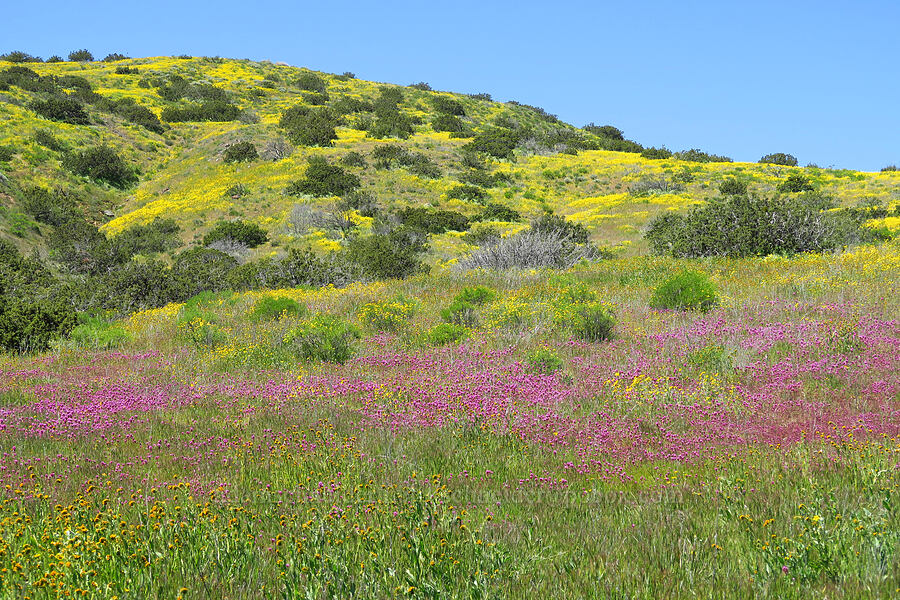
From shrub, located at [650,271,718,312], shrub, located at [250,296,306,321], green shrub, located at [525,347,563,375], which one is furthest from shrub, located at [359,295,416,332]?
shrub, located at [650,271,718,312]

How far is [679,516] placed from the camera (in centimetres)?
390

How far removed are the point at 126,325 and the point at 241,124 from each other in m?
40.1

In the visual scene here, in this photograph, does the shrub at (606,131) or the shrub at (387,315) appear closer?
the shrub at (387,315)

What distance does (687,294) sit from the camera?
10.6m

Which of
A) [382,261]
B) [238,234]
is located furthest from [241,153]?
[382,261]

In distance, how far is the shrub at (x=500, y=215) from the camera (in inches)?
1207

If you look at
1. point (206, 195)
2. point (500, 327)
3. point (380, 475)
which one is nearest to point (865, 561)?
point (380, 475)

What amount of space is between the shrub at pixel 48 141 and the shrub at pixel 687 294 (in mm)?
38783

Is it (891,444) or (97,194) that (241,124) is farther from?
(891,444)

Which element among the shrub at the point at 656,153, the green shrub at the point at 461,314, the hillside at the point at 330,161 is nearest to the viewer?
the green shrub at the point at 461,314

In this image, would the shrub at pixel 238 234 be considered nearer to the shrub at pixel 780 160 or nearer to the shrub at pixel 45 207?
the shrub at pixel 45 207

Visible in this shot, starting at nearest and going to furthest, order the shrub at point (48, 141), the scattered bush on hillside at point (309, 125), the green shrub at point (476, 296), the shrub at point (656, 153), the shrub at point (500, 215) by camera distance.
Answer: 1. the green shrub at point (476, 296)
2. the shrub at point (500, 215)
3. the shrub at point (48, 141)
4. the scattered bush on hillside at point (309, 125)
5. the shrub at point (656, 153)

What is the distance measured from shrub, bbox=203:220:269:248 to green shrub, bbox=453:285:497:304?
1700cm

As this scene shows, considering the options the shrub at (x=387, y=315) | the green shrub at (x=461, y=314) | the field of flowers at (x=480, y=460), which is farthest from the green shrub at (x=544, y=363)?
the shrub at (x=387, y=315)
